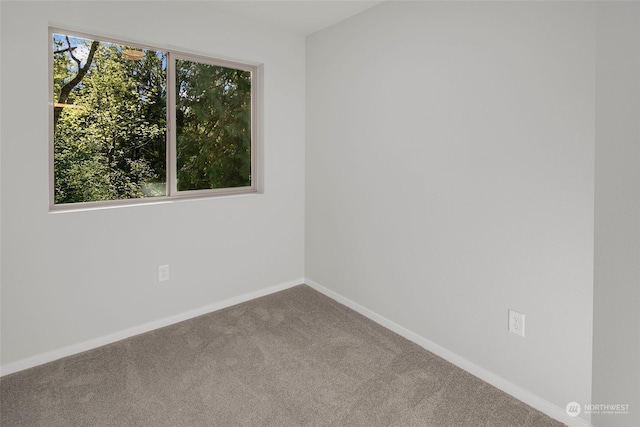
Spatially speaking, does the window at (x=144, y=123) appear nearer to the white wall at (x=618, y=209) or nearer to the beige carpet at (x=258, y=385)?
the beige carpet at (x=258, y=385)

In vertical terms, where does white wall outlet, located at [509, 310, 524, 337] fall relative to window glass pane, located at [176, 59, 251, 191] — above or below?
below

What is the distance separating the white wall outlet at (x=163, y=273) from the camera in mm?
2787

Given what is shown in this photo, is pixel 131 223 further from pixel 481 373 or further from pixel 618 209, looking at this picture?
pixel 618 209

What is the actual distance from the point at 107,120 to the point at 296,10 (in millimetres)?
1586

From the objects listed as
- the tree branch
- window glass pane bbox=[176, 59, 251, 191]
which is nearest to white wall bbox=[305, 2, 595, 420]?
window glass pane bbox=[176, 59, 251, 191]

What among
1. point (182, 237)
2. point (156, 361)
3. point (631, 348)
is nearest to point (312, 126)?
point (182, 237)

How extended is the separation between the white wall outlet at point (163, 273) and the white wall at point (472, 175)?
138 cm

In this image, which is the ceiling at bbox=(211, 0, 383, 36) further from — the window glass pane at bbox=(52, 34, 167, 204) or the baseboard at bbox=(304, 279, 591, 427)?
the baseboard at bbox=(304, 279, 591, 427)

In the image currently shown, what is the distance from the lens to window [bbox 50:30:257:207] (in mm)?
2434

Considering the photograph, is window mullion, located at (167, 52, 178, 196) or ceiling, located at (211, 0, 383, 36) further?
window mullion, located at (167, 52, 178, 196)

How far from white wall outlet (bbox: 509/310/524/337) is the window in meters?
2.29

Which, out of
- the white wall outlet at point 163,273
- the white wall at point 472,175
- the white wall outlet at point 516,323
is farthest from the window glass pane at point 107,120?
the white wall outlet at point 516,323

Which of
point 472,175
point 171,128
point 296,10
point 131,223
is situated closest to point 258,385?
point 131,223

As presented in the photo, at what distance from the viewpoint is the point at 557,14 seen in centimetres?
176
